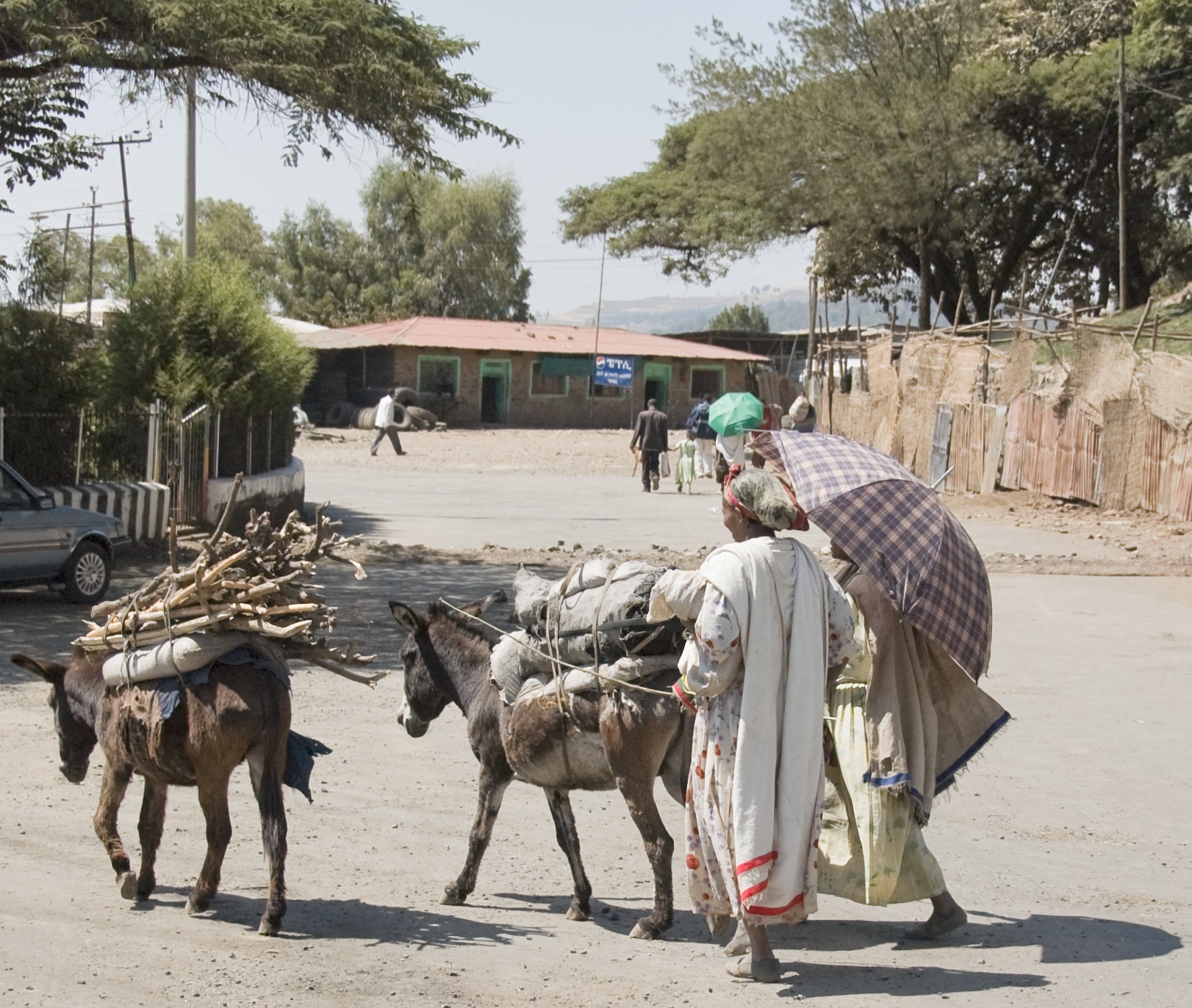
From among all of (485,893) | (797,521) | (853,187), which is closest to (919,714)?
(797,521)

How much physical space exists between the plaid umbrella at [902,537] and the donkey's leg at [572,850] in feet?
5.09

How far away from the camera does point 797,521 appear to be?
4.98 m

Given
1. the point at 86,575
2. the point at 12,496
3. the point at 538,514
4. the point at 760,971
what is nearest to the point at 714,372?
the point at 538,514

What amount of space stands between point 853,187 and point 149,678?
3830 centimetres

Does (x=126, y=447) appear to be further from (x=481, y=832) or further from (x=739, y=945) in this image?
(x=739, y=945)

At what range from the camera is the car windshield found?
44.1ft

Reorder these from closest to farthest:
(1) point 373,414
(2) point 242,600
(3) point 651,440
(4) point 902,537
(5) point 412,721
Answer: (4) point 902,537, (2) point 242,600, (5) point 412,721, (3) point 651,440, (1) point 373,414

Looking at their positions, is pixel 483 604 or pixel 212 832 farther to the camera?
pixel 483 604

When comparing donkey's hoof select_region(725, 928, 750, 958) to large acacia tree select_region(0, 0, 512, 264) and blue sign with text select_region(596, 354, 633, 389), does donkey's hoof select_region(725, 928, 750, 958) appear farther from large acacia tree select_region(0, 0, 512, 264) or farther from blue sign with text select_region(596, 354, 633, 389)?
blue sign with text select_region(596, 354, 633, 389)

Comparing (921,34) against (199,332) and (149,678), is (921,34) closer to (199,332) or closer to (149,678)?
(199,332)

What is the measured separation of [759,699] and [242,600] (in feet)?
6.49

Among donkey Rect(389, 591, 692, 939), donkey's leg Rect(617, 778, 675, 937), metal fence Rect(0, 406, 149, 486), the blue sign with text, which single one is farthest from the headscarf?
the blue sign with text

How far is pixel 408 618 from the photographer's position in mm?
5992

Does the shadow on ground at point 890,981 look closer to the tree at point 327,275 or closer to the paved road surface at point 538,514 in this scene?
the paved road surface at point 538,514
